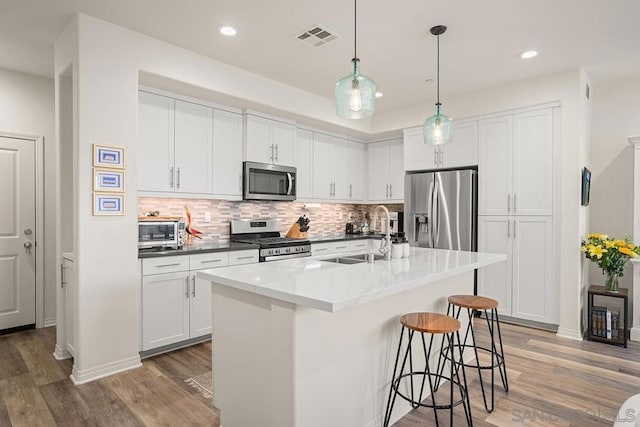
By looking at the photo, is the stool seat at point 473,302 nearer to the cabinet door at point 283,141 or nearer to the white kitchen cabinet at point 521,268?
the white kitchen cabinet at point 521,268

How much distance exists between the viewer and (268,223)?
4844mm

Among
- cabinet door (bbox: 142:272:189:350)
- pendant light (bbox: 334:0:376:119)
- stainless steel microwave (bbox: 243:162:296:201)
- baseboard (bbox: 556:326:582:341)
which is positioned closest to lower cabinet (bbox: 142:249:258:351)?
cabinet door (bbox: 142:272:189:350)

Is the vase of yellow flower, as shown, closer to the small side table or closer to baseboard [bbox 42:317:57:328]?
the small side table

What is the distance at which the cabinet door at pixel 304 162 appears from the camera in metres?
4.97

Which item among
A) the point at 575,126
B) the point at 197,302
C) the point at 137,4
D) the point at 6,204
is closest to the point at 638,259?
the point at 575,126

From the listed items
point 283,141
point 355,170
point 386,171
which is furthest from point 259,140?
point 386,171

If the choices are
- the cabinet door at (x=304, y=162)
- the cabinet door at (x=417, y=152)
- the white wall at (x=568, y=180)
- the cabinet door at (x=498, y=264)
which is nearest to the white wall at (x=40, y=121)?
the cabinet door at (x=304, y=162)

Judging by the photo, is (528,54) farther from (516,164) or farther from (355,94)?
(355,94)

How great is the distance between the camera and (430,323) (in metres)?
2.08

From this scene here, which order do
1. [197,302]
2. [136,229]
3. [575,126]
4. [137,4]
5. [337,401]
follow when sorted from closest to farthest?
[337,401] < [137,4] < [136,229] < [197,302] < [575,126]

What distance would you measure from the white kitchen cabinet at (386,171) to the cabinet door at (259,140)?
201 cm

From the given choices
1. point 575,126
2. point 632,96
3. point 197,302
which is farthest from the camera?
point 632,96

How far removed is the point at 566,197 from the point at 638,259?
883 mm

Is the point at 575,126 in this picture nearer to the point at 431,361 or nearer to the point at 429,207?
the point at 429,207
